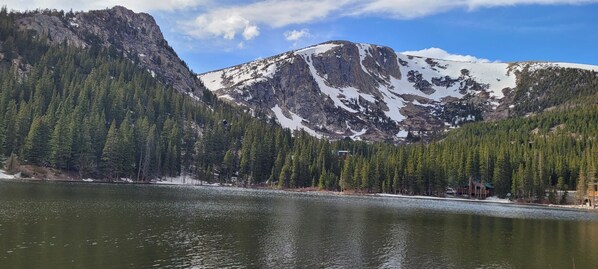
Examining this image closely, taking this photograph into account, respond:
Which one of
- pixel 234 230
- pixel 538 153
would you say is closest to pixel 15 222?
pixel 234 230

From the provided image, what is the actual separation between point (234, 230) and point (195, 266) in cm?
1867

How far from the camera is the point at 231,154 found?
625ft

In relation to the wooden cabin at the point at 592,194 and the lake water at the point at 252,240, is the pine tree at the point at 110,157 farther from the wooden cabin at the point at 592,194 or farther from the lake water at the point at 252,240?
the wooden cabin at the point at 592,194

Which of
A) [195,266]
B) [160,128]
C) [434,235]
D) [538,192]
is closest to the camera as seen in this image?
[195,266]

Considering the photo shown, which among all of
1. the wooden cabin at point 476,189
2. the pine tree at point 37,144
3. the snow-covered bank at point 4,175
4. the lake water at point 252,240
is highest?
the pine tree at point 37,144

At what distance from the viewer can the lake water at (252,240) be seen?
34.2 m

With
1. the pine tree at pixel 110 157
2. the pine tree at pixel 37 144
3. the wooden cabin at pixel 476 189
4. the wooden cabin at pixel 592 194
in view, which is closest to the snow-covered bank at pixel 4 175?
the pine tree at pixel 37 144

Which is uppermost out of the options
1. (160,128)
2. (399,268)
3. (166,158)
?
(160,128)

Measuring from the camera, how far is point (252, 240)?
45000 mm

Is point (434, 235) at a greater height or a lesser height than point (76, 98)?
lesser

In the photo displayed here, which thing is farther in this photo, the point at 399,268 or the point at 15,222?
the point at 15,222

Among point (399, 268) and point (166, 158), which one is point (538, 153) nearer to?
point (166, 158)

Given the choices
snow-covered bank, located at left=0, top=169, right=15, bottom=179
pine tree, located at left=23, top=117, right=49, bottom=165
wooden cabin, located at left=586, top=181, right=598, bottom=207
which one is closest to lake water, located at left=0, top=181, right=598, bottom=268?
snow-covered bank, located at left=0, top=169, right=15, bottom=179

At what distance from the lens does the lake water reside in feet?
112
